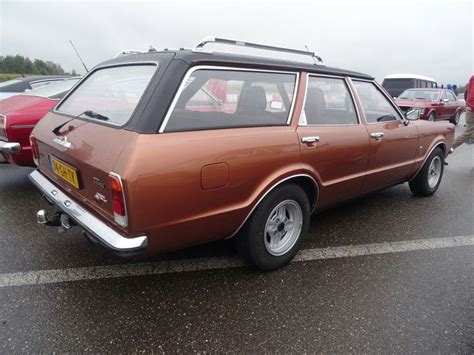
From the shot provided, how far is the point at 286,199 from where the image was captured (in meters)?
2.58

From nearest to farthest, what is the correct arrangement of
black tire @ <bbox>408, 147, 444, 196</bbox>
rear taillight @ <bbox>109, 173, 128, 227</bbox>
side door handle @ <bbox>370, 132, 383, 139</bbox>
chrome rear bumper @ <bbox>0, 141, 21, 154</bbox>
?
1. rear taillight @ <bbox>109, 173, 128, 227</bbox>
2. side door handle @ <bbox>370, 132, 383, 139</bbox>
3. chrome rear bumper @ <bbox>0, 141, 21, 154</bbox>
4. black tire @ <bbox>408, 147, 444, 196</bbox>

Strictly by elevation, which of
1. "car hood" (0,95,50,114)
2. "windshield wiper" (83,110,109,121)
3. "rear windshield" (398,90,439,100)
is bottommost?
"rear windshield" (398,90,439,100)

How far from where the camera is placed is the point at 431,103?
11.5m

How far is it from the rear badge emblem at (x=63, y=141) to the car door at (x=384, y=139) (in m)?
2.61

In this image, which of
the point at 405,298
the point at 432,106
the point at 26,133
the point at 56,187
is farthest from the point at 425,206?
the point at 432,106

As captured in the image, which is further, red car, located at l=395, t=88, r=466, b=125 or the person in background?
red car, located at l=395, t=88, r=466, b=125

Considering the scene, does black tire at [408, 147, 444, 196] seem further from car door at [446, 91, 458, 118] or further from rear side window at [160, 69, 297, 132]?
car door at [446, 91, 458, 118]

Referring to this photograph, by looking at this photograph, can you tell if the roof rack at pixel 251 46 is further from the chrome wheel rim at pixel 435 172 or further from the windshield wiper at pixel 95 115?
the chrome wheel rim at pixel 435 172

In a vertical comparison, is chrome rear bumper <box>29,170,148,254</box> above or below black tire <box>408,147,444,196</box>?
above

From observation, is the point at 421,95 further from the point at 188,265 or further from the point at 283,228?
the point at 188,265

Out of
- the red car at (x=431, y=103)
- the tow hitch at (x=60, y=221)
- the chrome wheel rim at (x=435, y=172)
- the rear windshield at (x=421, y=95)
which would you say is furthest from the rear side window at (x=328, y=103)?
the rear windshield at (x=421, y=95)

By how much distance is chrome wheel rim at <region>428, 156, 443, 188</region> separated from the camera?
14.7ft

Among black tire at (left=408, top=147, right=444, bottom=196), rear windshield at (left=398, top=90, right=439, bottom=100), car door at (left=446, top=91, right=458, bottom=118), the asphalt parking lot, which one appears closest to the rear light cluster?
the asphalt parking lot

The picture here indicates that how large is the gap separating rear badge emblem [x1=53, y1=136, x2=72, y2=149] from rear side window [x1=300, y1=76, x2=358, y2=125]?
1721 mm
